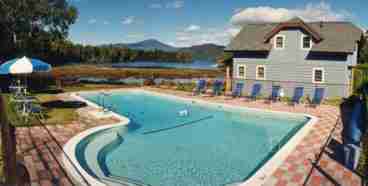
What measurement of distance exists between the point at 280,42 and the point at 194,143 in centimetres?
1188

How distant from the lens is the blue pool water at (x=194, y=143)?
799cm

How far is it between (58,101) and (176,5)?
96.7 ft

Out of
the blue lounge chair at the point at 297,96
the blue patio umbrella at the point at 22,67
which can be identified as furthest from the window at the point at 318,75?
the blue patio umbrella at the point at 22,67

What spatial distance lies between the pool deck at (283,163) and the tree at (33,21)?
580 inches

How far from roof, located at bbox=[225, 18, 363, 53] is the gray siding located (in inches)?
19.6

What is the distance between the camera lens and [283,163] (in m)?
7.61

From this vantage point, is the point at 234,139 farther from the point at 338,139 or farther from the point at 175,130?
the point at 338,139

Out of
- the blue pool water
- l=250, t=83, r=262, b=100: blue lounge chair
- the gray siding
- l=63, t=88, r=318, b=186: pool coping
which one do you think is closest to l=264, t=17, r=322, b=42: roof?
the gray siding

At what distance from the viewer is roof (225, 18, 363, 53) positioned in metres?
17.7

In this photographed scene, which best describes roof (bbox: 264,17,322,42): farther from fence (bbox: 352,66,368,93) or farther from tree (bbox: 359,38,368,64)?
tree (bbox: 359,38,368,64)

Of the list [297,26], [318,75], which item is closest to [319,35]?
[297,26]

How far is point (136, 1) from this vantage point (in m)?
42.8

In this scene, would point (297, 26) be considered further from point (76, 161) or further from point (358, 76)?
point (76, 161)

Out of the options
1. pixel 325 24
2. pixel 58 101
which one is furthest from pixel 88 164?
pixel 325 24
